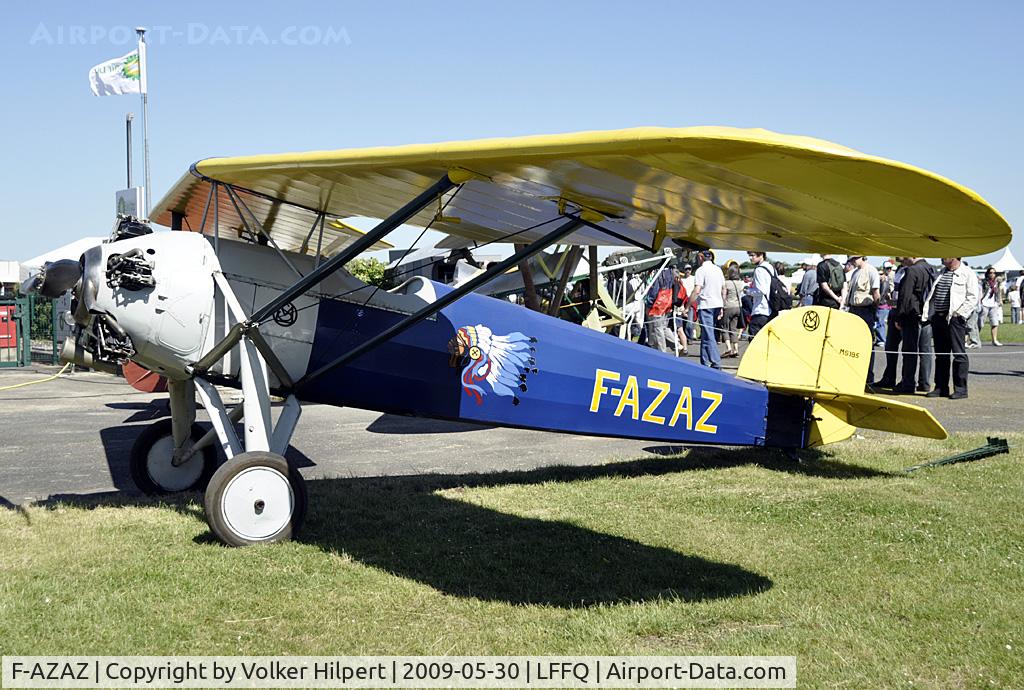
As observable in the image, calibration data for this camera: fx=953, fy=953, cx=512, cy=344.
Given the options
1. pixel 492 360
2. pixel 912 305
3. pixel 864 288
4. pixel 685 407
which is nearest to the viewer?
pixel 492 360

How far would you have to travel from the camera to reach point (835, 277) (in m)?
14.1

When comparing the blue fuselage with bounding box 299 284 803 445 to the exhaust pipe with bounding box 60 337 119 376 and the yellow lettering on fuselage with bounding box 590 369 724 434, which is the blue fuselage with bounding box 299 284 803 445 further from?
the exhaust pipe with bounding box 60 337 119 376

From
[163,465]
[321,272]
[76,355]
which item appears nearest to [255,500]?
[321,272]

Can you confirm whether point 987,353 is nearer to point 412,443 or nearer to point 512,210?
point 412,443

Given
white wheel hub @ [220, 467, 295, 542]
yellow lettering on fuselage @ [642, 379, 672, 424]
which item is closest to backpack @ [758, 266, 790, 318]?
yellow lettering on fuselage @ [642, 379, 672, 424]

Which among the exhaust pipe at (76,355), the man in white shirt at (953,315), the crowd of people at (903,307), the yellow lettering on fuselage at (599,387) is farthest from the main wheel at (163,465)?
the man in white shirt at (953,315)

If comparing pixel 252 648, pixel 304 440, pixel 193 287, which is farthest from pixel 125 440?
pixel 252 648

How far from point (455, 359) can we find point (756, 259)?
34.2 feet

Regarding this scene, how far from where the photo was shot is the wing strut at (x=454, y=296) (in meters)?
5.03

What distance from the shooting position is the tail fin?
7590 millimetres

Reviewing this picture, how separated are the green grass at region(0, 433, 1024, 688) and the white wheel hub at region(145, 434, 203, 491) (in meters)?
0.31

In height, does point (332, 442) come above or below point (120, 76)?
below

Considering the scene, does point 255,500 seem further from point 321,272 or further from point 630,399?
point 630,399

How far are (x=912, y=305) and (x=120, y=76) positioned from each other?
56.1 feet
